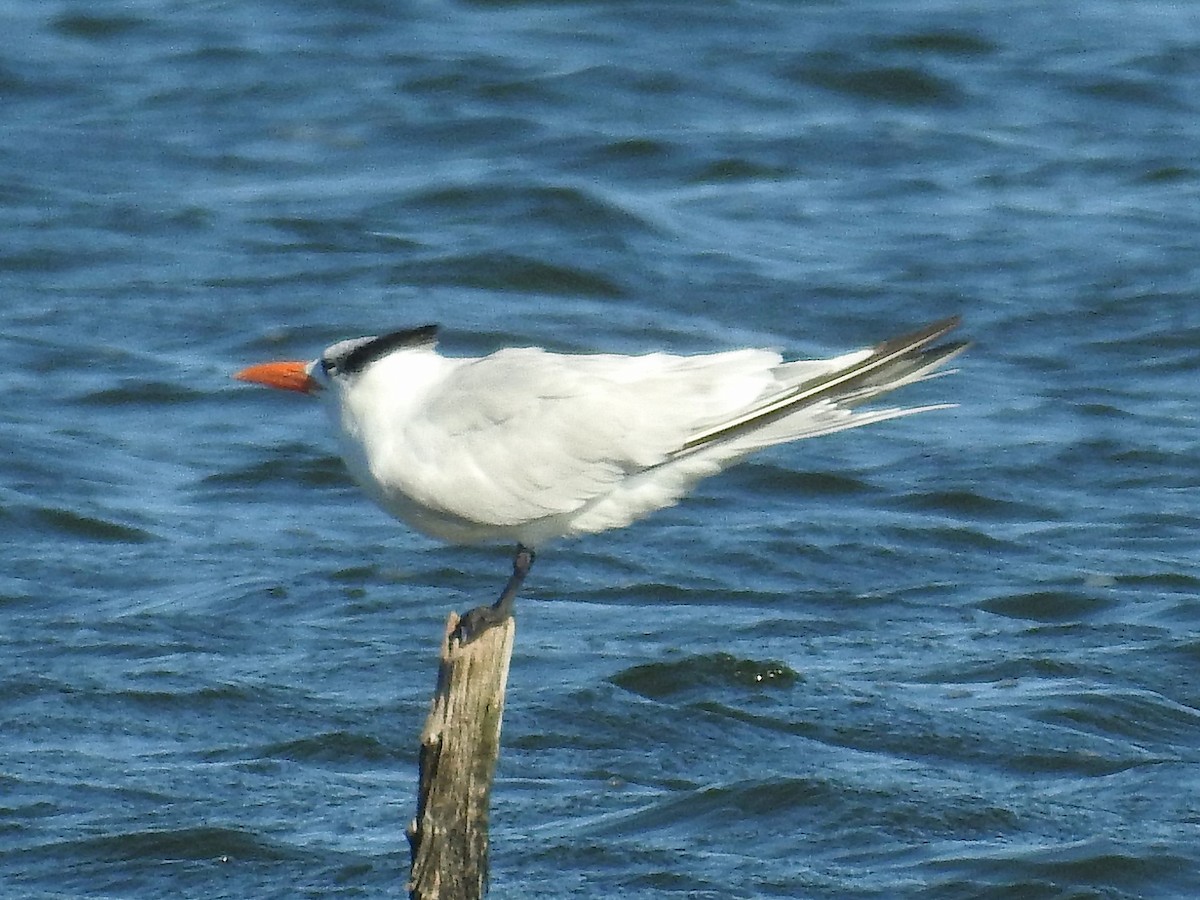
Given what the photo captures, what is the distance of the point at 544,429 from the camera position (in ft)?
18.7


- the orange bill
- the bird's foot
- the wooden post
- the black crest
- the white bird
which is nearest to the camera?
the wooden post

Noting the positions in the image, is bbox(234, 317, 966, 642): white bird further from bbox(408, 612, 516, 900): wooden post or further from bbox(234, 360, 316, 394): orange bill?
bbox(408, 612, 516, 900): wooden post

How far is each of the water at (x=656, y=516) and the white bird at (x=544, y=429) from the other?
5.60 ft

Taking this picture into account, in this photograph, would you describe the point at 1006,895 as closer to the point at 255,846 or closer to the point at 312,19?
the point at 255,846

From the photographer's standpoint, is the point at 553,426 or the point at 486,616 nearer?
the point at 486,616

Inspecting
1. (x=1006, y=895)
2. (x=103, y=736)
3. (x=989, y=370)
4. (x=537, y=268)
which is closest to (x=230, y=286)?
(x=537, y=268)

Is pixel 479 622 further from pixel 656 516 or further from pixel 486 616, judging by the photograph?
pixel 656 516

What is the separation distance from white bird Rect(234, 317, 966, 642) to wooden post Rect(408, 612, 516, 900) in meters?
0.34

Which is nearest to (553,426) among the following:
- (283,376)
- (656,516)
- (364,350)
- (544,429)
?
(544,429)

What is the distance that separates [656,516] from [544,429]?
485 cm

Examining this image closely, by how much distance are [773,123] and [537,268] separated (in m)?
3.52

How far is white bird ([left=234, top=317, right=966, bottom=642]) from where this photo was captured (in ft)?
18.2

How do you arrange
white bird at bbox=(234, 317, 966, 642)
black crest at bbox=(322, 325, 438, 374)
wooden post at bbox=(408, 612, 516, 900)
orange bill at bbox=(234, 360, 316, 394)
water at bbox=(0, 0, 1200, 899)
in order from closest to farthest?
wooden post at bbox=(408, 612, 516, 900) < white bird at bbox=(234, 317, 966, 642) < black crest at bbox=(322, 325, 438, 374) < orange bill at bbox=(234, 360, 316, 394) < water at bbox=(0, 0, 1200, 899)

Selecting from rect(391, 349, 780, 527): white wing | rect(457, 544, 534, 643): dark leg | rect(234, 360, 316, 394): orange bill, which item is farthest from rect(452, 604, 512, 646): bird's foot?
rect(234, 360, 316, 394): orange bill
